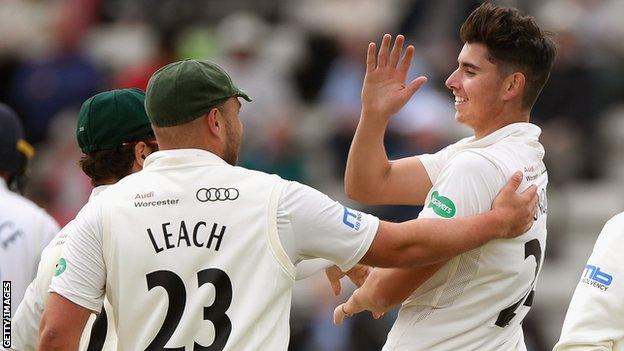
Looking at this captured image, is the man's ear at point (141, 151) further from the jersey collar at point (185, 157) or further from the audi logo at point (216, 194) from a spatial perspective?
the audi logo at point (216, 194)

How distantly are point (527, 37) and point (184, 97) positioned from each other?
145 cm

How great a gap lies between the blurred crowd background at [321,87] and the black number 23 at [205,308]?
20.4 ft

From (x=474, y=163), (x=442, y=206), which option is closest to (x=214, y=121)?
(x=442, y=206)

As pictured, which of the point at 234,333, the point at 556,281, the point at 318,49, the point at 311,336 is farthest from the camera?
the point at 318,49

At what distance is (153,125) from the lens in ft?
17.0

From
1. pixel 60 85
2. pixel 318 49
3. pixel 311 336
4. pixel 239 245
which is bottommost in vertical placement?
pixel 311 336

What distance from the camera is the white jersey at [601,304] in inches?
203

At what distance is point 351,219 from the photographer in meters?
5.02

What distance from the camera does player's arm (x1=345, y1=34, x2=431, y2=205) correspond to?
5.71 m

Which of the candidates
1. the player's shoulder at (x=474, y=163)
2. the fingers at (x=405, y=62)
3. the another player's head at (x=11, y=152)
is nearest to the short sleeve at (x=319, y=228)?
the player's shoulder at (x=474, y=163)

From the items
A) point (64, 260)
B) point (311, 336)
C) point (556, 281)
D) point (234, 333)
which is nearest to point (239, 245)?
point (234, 333)

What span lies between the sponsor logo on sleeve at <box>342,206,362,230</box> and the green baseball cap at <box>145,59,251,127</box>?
0.63 meters

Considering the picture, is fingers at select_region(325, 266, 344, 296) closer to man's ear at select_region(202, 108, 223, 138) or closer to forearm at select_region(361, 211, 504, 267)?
forearm at select_region(361, 211, 504, 267)

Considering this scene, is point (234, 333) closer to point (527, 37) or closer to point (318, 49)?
point (527, 37)
